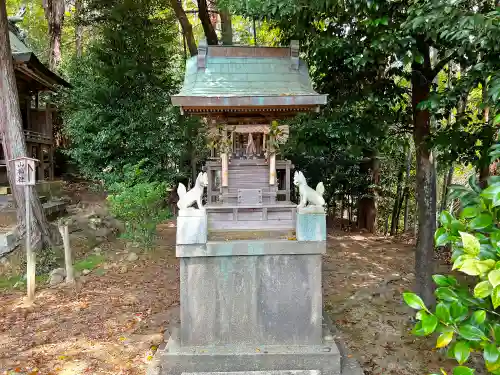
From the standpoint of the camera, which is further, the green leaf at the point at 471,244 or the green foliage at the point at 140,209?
the green foliage at the point at 140,209

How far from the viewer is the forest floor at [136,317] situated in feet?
17.4

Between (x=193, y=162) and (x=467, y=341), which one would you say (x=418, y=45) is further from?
(x=193, y=162)

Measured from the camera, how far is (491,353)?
65.2 inches

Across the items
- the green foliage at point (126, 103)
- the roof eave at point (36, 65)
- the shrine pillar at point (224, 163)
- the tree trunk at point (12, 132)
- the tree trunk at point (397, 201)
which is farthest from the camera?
the tree trunk at point (397, 201)

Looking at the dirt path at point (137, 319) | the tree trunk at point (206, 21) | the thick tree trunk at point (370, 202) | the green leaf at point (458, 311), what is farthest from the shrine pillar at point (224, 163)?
the thick tree trunk at point (370, 202)

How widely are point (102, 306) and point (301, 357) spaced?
4263mm

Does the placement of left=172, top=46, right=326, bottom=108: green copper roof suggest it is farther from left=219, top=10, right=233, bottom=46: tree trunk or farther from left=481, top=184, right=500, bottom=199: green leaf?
left=219, top=10, right=233, bottom=46: tree trunk

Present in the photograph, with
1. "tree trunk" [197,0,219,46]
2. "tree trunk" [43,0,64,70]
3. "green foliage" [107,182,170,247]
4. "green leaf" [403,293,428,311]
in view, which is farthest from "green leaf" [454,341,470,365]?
"tree trunk" [43,0,64,70]

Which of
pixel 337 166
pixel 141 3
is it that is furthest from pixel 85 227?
pixel 337 166

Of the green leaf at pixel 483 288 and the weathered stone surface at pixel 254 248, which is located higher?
the green leaf at pixel 483 288

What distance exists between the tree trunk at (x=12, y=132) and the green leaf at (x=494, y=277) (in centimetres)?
932

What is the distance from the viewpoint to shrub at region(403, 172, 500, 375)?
163cm

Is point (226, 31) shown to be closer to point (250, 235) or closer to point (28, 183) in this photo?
point (28, 183)

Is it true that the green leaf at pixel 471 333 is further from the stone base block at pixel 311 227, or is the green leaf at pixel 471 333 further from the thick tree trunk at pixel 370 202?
the thick tree trunk at pixel 370 202
